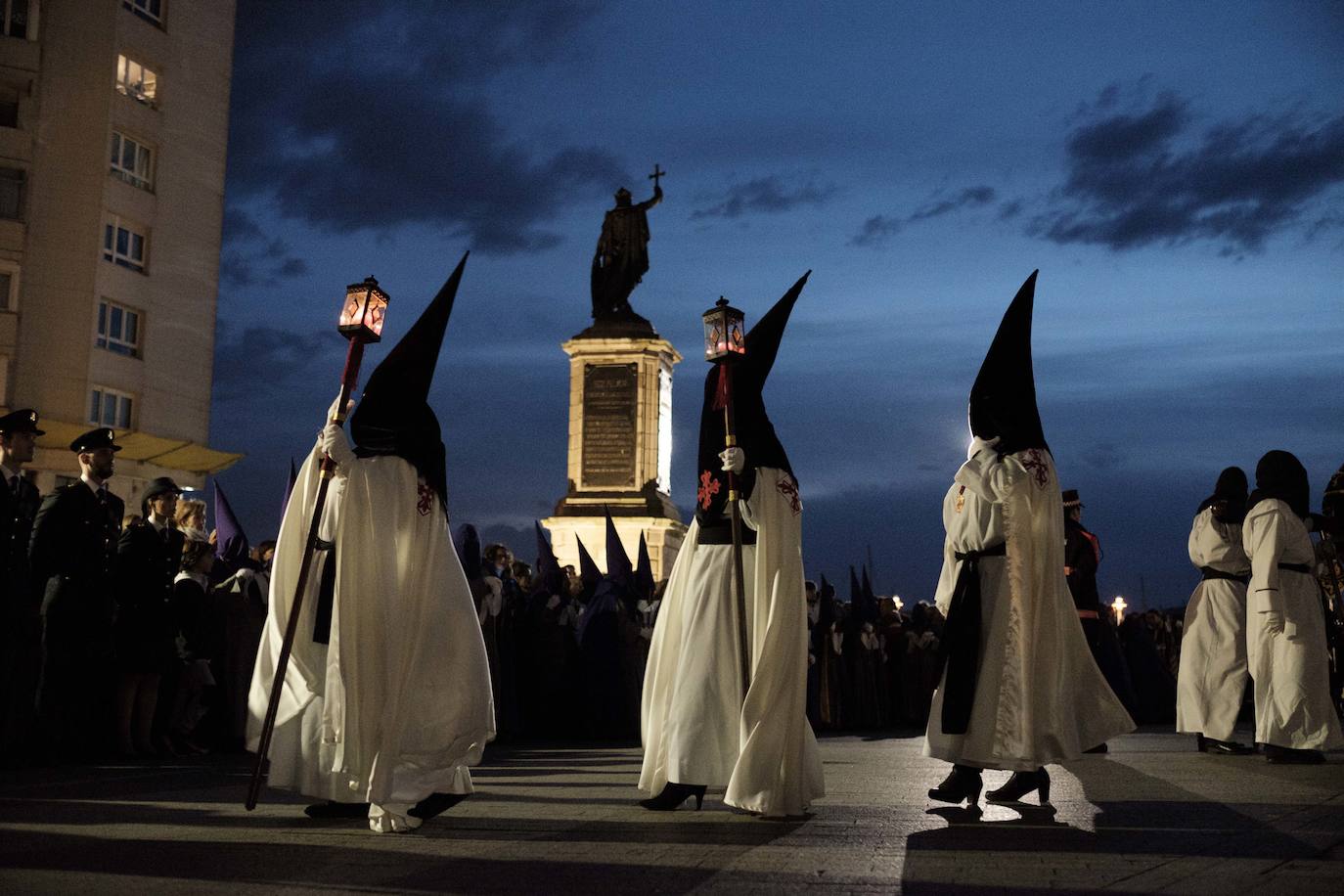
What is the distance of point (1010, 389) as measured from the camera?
7785 millimetres

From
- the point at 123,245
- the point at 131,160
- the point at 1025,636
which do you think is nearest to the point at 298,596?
the point at 1025,636

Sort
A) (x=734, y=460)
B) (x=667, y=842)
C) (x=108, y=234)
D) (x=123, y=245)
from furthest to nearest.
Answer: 1. (x=123, y=245)
2. (x=108, y=234)
3. (x=734, y=460)
4. (x=667, y=842)

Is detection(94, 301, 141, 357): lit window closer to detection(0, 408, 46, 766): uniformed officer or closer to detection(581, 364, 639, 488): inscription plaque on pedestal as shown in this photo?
detection(581, 364, 639, 488): inscription plaque on pedestal

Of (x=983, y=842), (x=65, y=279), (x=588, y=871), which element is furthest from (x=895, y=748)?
(x=65, y=279)

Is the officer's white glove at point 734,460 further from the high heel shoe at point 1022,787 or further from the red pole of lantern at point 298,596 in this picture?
the high heel shoe at point 1022,787

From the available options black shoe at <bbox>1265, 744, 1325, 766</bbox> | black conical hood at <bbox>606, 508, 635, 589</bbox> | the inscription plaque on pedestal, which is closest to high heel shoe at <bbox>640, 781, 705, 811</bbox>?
black shoe at <bbox>1265, 744, 1325, 766</bbox>

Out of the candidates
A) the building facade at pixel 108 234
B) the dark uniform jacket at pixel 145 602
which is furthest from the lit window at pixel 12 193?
the dark uniform jacket at pixel 145 602

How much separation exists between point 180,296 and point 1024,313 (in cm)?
2888

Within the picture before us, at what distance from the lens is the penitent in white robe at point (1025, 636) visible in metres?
7.39

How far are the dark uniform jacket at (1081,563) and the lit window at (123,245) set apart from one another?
81.3 ft

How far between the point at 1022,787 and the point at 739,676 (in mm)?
1747

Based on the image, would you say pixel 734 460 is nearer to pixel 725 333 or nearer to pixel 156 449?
pixel 725 333

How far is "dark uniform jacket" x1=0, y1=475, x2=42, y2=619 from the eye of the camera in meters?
9.16

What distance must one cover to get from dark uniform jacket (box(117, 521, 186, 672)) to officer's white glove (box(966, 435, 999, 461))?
621 centimetres
